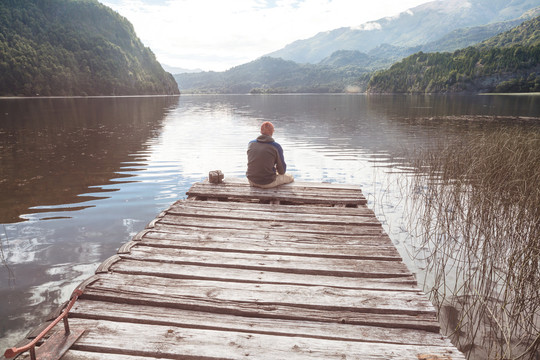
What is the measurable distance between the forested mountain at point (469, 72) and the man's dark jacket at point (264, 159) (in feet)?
393

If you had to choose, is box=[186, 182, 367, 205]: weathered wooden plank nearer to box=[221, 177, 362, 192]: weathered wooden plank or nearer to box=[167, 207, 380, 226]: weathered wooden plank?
box=[221, 177, 362, 192]: weathered wooden plank

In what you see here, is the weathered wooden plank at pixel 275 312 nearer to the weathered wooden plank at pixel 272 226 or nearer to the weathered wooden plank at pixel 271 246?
the weathered wooden plank at pixel 271 246

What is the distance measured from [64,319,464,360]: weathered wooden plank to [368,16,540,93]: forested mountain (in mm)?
123231

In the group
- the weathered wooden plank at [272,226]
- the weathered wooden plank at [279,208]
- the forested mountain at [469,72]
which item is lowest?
the weathered wooden plank at [272,226]

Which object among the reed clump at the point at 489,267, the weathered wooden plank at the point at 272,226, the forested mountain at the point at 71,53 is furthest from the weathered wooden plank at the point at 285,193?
the forested mountain at the point at 71,53

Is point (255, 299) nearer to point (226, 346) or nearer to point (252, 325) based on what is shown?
point (252, 325)

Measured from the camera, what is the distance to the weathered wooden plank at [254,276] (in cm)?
362

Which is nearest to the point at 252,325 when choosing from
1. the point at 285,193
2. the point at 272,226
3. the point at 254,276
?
the point at 254,276

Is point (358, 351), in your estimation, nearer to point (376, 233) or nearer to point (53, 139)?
point (376, 233)

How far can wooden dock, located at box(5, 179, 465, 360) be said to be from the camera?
2.67 m

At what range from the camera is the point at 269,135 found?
7.02 m

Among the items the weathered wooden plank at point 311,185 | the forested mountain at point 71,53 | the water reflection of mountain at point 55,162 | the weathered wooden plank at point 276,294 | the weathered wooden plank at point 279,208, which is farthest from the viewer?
the forested mountain at point 71,53

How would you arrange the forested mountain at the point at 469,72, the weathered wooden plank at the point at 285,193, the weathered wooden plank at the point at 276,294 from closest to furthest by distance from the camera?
the weathered wooden plank at the point at 276,294, the weathered wooden plank at the point at 285,193, the forested mountain at the point at 469,72

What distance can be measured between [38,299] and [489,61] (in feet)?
453
